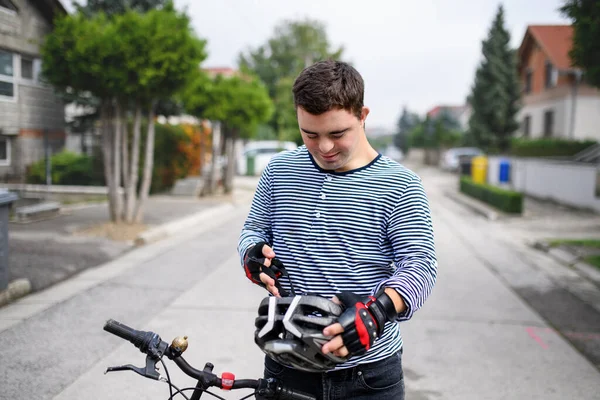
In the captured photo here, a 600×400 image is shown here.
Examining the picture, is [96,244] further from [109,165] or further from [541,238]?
[541,238]

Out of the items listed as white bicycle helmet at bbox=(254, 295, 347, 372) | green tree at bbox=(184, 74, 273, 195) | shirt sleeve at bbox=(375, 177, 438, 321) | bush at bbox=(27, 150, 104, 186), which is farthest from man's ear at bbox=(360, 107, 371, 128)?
green tree at bbox=(184, 74, 273, 195)

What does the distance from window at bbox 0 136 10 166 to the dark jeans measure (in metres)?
8.98

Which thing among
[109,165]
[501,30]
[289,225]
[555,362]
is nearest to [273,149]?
[501,30]

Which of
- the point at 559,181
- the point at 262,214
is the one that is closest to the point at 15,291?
the point at 262,214

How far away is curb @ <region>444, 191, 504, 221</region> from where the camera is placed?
51.9 ft

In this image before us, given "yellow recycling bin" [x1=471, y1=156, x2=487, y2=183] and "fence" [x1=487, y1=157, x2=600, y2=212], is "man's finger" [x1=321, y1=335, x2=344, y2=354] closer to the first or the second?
"fence" [x1=487, y1=157, x2=600, y2=212]

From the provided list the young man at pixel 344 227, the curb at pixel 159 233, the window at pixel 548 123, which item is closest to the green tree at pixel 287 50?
the window at pixel 548 123

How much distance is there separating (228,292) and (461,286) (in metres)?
3.12

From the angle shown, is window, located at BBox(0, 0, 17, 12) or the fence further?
the fence

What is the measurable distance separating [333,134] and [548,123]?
35710mm

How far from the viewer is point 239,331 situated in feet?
18.7

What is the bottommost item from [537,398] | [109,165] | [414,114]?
[537,398]

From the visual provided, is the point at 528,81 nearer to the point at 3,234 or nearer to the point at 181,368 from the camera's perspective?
the point at 3,234

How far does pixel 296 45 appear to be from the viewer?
59.8 meters
